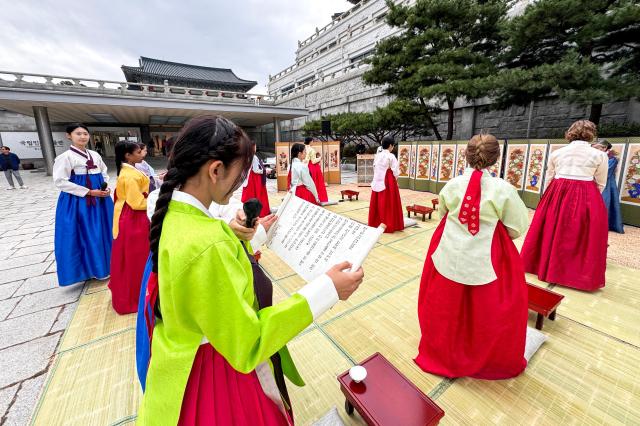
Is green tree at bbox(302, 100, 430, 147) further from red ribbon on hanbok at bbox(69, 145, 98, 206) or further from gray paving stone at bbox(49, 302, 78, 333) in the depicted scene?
gray paving stone at bbox(49, 302, 78, 333)

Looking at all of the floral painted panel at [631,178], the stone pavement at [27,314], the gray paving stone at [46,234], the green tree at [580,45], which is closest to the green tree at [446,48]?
the green tree at [580,45]

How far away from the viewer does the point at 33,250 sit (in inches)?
173

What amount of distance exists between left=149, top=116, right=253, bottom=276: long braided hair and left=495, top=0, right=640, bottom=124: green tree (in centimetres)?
742

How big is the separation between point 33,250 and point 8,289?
1.58 m

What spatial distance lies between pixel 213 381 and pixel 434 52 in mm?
10783

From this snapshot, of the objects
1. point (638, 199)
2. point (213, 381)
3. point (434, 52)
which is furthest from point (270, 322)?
point (434, 52)

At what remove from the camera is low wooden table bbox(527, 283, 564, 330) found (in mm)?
2324

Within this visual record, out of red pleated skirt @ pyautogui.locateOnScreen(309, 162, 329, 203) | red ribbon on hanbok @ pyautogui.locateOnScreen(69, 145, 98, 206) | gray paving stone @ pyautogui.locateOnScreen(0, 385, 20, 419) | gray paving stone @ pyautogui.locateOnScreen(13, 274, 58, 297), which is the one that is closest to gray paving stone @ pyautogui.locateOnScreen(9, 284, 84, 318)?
gray paving stone @ pyautogui.locateOnScreen(13, 274, 58, 297)

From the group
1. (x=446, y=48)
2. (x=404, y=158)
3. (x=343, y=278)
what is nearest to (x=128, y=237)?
(x=343, y=278)

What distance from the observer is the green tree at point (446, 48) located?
8086 millimetres

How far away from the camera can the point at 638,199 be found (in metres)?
4.84

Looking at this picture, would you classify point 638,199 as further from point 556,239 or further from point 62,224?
point 62,224

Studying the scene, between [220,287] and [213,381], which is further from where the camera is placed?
[213,381]

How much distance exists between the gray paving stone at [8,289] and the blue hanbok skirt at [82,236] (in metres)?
0.61
